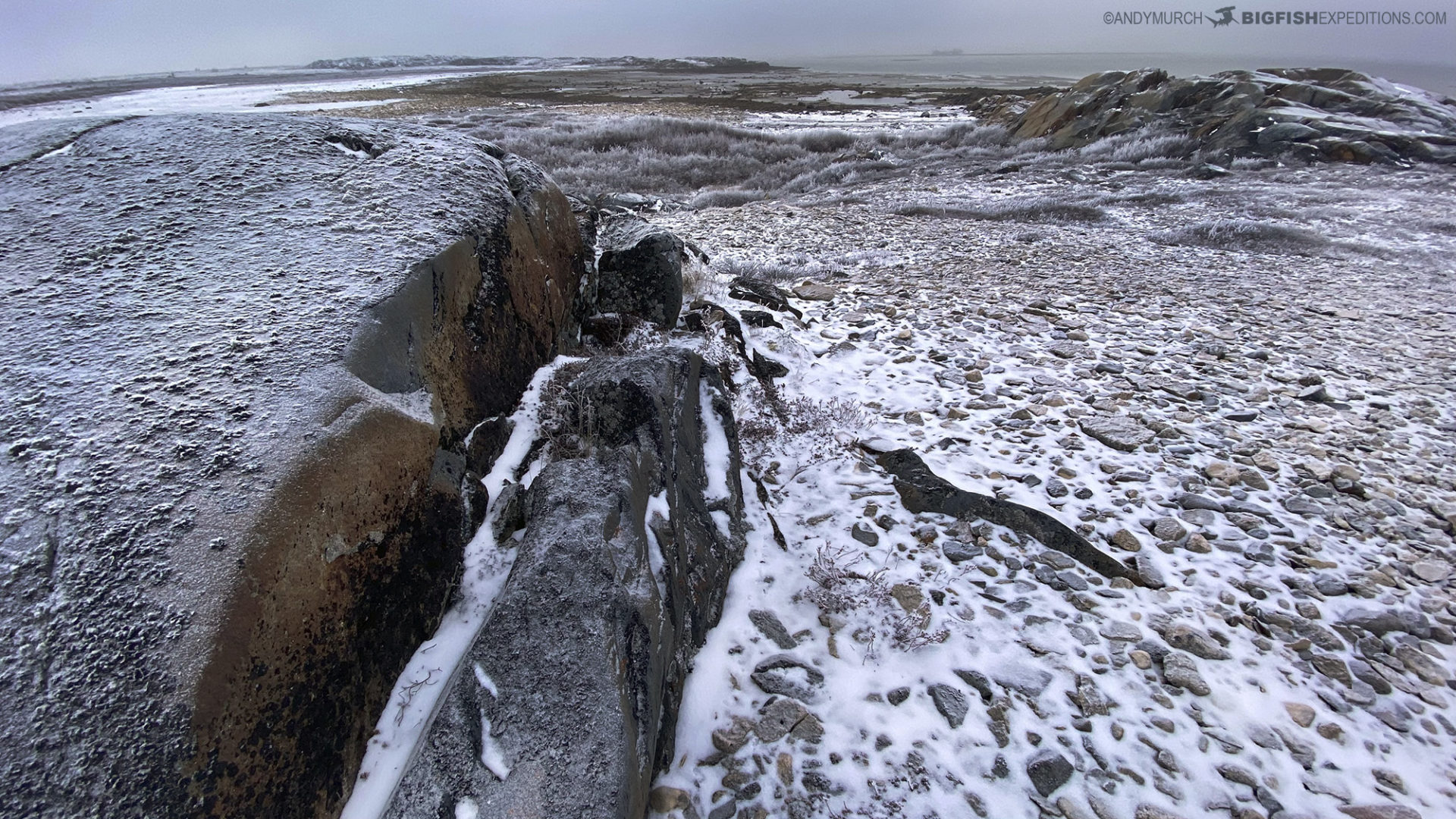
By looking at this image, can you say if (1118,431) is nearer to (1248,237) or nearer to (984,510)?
(984,510)

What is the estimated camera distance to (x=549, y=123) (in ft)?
95.2

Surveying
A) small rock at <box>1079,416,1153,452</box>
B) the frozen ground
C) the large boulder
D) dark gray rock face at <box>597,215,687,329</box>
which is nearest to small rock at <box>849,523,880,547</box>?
the frozen ground

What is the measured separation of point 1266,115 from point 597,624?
78.7 ft

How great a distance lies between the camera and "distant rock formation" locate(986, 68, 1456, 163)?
1563 centimetres

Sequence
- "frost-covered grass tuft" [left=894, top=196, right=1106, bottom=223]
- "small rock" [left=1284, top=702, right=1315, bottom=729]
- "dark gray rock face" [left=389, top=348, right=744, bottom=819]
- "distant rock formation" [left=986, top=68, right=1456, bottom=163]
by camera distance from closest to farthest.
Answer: "dark gray rock face" [left=389, top=348, right=744, bottom=819] → "small rock" [left=1284, top=702, right=1315, bottom=729] → "frost-covered grass tuft" [left=894, top=196, right=1106, bottom=223] → "distant rock formation" [left=986, top=68, right=1456, bottom=163]

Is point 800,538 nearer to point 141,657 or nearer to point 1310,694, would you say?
point 1310,694

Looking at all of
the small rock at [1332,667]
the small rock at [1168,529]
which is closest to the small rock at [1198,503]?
the small rock at [1168,529]

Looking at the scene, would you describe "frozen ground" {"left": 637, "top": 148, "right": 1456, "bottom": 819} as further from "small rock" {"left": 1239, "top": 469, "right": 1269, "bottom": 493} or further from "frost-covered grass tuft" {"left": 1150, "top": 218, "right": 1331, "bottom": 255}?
"frost-covered grass tuft" {"left": 1150, "top": 218, "right": 1331, "bottom": 255}

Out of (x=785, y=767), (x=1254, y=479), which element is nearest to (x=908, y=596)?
(x=785, y=767)

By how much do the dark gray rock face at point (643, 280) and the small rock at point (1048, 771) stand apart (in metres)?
4.41

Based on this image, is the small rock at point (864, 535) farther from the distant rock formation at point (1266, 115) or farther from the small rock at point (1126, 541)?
the distant rock formation at point (1266, 115)

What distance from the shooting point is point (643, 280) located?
5824 millimetres

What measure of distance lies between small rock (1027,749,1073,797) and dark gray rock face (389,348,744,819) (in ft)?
5.18

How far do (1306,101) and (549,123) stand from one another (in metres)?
28.8
